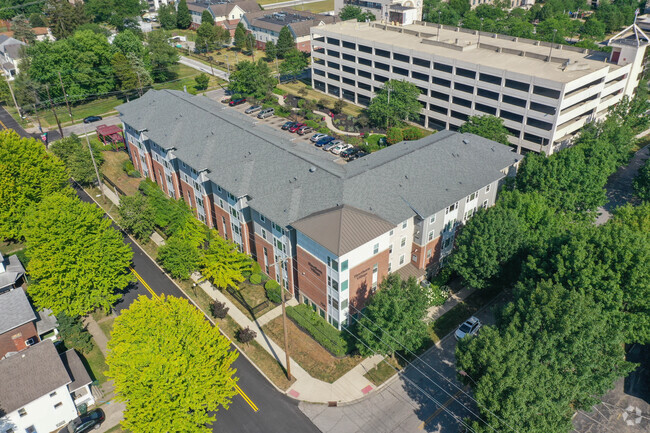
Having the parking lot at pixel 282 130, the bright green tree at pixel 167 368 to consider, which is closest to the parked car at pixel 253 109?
the parking lot at pixel 282 130

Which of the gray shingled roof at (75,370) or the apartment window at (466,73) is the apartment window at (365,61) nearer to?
the apartment window at (466,73)

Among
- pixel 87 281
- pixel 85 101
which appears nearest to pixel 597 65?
pixel 87 281

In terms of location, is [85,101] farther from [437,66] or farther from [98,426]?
[98,426]

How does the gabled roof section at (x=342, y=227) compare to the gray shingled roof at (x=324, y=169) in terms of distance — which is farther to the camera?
the gray shingled roof at (x=324, y=169)

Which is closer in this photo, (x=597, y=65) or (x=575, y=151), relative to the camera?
(x=575, y=151)

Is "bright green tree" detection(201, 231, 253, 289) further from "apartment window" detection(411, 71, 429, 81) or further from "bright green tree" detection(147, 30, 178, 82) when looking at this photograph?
"bright green tree" detection(147, 30, 178, 82)

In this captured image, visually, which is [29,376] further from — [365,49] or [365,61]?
[365,49]
